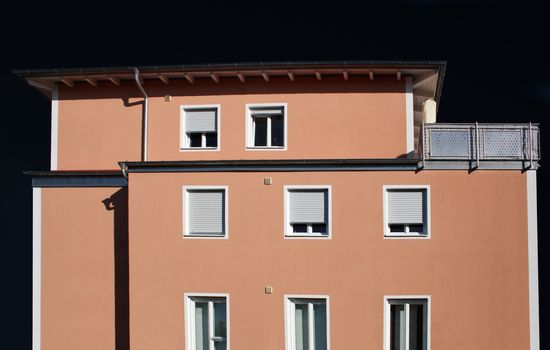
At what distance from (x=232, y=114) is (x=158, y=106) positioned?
184 cm

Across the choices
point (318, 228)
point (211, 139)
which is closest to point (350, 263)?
point (318, 228)

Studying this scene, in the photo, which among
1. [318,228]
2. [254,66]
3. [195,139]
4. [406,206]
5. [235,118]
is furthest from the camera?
[195,139]

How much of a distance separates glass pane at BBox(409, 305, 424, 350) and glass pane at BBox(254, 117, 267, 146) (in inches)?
197

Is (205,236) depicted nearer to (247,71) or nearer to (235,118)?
(235,118)

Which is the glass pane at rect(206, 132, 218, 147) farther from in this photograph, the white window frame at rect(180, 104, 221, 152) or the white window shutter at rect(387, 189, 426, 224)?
the white window shutter at rect(387, 189, 426, 224)

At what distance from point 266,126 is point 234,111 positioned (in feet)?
2.76

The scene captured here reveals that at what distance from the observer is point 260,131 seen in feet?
41.0

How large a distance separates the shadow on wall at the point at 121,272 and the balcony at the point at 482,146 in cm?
672

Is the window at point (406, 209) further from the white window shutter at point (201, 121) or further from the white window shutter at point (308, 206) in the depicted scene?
the white window shutter at point (201, 121)

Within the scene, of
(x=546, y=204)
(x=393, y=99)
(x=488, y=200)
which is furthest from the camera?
(x=546, y=204)

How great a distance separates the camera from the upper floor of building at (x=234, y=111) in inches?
474

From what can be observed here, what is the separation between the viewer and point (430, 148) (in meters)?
10.6

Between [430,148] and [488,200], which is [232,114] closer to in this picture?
[430,148]

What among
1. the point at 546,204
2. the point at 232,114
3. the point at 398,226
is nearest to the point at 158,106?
the point at 232,114
